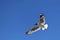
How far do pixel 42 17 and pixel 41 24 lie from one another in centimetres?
21

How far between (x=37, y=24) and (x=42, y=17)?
12.5 inches

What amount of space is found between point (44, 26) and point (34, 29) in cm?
30

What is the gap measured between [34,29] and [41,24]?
10.9 inches

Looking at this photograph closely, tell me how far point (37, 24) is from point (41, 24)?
157 millimetres

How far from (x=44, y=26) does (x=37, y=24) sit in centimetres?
20

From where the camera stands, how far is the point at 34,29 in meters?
7.09

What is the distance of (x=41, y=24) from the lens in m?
6.91

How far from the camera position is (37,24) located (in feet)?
23.1

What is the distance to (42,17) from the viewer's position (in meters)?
6.80

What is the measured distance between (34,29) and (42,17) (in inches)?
18.1
